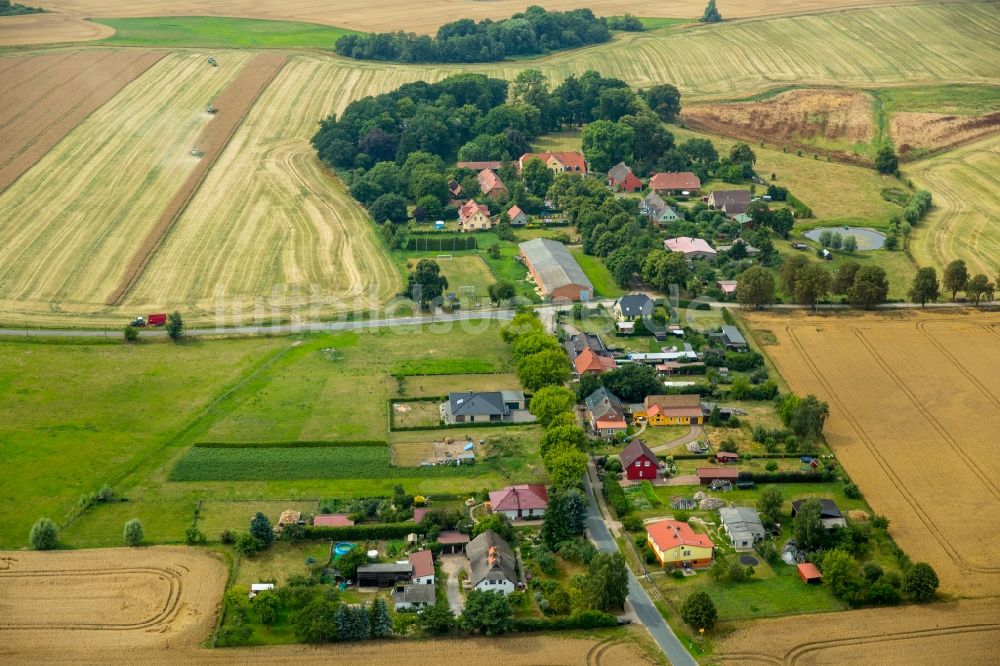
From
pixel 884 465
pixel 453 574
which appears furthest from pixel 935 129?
pixel 453 574

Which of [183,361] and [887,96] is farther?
[887,96]

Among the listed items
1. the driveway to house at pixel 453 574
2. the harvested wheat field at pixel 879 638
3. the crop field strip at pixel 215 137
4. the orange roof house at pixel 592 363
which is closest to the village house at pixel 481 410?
the orange roof house at pixel 592 363

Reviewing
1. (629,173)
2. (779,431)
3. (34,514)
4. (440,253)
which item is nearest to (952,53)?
(629,173)

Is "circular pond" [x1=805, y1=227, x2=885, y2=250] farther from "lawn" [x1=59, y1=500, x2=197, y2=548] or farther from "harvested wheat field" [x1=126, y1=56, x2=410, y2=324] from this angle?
"lawn" [x1=59, y1=500, x2=197, y2=548]

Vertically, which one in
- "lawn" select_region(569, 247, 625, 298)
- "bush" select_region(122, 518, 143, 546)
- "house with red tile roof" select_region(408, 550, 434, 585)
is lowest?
"lawn" select_region(569, 247, 625, 298)

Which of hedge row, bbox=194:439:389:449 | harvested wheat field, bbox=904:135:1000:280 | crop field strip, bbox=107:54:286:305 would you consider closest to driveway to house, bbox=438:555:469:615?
hedge row, bbox=194:439:389:449

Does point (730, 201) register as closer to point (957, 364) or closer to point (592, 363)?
point (957, 364)

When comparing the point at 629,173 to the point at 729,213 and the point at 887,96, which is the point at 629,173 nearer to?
the point at 729,213
